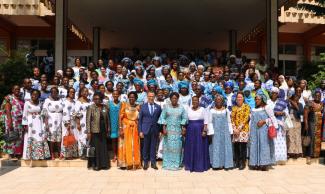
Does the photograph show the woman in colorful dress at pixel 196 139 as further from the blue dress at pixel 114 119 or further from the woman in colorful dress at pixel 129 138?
the blue dress at pixel 114 119

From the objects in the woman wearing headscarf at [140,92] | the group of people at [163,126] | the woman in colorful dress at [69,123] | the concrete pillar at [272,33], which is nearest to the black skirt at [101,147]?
the group of people at [163,126]

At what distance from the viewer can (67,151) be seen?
8.30 metres

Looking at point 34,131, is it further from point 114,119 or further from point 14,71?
point 14,71

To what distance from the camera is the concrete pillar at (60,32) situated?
40.2 feet

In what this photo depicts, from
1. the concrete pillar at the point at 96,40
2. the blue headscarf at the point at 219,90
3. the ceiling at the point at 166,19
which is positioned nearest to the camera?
the blue headscarf at the point at 219,90

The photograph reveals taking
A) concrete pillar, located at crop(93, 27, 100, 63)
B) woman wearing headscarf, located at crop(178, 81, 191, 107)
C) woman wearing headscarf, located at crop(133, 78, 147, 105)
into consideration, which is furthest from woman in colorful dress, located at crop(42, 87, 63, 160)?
concrete pillar, located at crop(93, 27, 100, 63)

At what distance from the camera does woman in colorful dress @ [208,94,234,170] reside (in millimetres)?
7910

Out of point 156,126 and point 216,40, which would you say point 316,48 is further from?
point 156,126

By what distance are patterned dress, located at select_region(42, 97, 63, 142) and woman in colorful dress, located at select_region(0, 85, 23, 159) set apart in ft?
2.01

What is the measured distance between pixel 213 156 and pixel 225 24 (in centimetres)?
931

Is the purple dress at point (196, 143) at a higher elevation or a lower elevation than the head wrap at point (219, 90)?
lower

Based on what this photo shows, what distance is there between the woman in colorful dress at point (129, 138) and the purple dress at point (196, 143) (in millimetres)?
1033

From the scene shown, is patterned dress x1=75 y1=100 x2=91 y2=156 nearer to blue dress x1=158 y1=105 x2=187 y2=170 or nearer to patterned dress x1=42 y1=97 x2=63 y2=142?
patterned dress x1=42 y1=97 x2=63 y2=142

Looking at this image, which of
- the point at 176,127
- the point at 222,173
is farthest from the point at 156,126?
the point at 222,173
